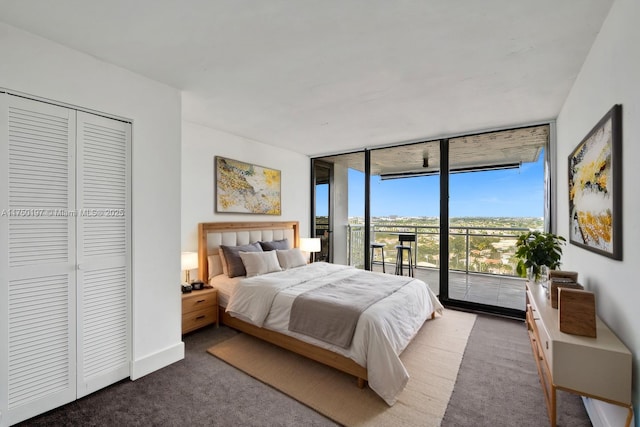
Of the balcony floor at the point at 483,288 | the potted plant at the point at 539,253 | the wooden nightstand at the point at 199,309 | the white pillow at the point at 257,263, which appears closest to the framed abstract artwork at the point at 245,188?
the white pillow at the point at 257,263

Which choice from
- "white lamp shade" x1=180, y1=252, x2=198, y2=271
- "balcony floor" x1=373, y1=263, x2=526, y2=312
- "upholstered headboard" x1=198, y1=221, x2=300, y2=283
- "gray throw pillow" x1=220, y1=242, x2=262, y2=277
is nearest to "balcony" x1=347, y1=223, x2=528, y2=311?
"balcony floor" x1=373, y1=263, x2=526, y2=312

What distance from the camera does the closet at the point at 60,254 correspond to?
181cm

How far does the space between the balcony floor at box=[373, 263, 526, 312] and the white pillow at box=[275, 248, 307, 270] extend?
7.58ft

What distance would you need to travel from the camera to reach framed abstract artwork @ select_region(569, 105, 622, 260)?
5.03 feet

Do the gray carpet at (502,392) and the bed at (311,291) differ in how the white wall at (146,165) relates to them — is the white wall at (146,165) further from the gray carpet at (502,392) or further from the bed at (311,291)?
the gray carpet at (502,392)

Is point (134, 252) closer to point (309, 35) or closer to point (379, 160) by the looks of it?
point (309, 35)

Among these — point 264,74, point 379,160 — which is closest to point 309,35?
point 264,74

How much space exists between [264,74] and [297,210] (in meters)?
3.25

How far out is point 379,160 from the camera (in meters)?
5.28

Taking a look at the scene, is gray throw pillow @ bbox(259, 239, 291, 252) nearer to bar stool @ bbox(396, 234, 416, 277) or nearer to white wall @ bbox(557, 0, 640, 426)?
bar stool @ bbox(396, 234, 416, 277)

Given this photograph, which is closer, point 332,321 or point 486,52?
point 486,52

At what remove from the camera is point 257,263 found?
12.0 ft

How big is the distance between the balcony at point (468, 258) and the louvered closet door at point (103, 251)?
3969mm

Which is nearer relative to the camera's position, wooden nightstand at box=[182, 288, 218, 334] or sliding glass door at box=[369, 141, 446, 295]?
wooden nightstand at box=[182, 288, 218, 334]
